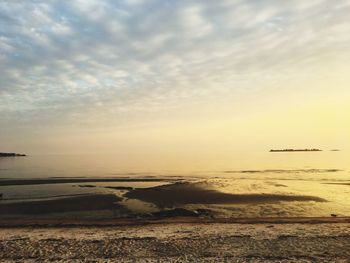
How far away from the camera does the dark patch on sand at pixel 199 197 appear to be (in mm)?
33625

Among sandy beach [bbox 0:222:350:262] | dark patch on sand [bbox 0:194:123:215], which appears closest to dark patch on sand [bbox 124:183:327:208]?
dark patch on sand [bbox 0:194:123:215]

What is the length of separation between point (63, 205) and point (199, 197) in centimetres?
1233

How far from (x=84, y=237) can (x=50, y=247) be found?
82.8 inches

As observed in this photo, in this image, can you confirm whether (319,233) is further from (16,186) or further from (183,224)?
(16,186)

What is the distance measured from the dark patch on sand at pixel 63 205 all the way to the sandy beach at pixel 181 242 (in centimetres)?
909

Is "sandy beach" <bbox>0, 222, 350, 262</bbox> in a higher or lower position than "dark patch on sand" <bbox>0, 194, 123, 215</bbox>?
lower

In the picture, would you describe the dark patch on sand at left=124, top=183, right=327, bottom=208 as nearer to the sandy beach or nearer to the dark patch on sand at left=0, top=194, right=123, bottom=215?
the dark patch on sand at left=0, top=194, right=123, bottom=215

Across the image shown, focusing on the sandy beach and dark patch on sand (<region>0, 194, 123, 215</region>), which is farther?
dark patch on sand (<region>0, 194, 123, 215</region>)

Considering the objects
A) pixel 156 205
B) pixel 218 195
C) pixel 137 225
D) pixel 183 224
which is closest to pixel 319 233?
pixel 183 224

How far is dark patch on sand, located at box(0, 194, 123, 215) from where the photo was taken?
30344mm

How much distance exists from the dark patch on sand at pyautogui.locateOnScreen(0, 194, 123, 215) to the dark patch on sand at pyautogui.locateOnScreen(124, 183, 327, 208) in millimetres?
3399

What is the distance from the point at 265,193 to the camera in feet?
127

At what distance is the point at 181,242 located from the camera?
1677 cm

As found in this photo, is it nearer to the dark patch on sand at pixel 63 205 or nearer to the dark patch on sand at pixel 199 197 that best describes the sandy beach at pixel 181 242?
the dark patch on sand at pixel 63 205
